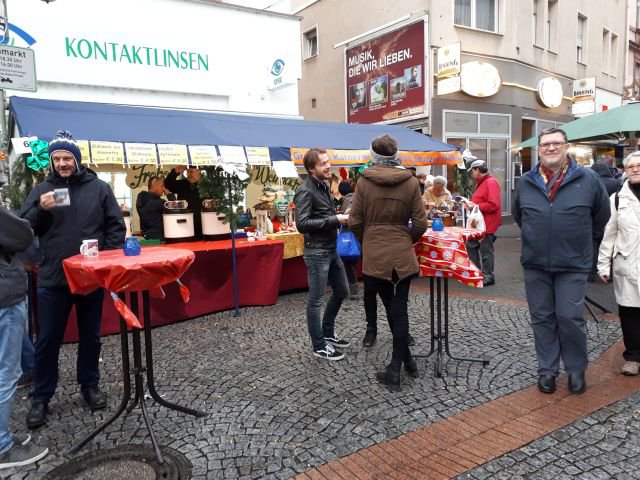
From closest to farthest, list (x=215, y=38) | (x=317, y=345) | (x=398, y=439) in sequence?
1. (x=398, y=439)
2. (x=317, y=345)
3. (x=215, y=38)

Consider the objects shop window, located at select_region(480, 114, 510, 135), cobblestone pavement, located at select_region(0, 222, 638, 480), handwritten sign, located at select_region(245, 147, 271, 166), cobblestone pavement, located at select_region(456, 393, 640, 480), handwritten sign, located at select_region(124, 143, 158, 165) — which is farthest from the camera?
shop window, located at select_region(480, 114, 510, 135)

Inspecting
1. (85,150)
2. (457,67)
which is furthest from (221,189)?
(457,67)

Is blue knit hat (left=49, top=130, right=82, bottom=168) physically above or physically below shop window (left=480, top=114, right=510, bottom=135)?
below

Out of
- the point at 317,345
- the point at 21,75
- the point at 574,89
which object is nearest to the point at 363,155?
the point at 317,345

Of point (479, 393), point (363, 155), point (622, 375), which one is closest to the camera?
point (479, 393)

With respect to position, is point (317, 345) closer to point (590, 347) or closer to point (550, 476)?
point (550, 476)

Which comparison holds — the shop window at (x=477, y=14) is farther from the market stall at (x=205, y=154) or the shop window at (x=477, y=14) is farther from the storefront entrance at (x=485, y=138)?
the market stall at (x=205, y=154)

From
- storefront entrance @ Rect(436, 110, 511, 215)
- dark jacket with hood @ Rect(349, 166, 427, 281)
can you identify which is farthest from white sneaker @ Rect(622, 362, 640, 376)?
storefront entrance @ Rect(436, 110, 511, 215)

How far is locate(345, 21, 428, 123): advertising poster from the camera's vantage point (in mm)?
14188

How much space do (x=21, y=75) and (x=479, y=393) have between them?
4.67 metres

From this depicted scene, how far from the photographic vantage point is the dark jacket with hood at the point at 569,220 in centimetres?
335

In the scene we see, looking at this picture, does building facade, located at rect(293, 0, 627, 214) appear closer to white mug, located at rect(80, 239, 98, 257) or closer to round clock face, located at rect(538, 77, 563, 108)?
round clock face, located at rect(538, 77, 563, 108)

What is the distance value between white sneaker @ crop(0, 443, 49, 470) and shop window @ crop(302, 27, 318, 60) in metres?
17.9

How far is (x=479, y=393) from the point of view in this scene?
3533 mm
